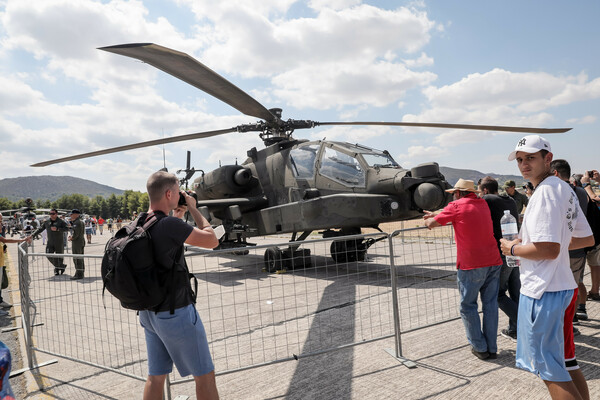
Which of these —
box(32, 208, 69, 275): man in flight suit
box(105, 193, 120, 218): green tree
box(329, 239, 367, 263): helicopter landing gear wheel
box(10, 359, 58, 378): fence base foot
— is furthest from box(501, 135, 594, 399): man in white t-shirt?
box(105, 193, 120, 218): green tree

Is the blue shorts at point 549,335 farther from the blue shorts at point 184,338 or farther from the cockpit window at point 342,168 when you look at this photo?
the cockpit window at point 342,168

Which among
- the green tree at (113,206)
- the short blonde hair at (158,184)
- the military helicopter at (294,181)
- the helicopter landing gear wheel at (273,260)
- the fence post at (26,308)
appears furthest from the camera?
the green tree at (113,206)

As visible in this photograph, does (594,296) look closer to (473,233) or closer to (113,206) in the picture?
(473,233)

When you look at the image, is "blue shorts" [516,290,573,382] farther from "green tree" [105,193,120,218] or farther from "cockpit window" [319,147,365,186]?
"green tree" [105,193,120,218]

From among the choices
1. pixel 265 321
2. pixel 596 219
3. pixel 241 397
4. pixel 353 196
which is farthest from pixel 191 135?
pixel 596 219

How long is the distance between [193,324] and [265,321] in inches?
123

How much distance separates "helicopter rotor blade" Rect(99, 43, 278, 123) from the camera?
5262mm

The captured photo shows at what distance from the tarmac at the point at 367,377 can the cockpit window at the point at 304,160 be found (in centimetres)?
501

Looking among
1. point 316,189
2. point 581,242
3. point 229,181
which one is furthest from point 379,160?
point 581,242

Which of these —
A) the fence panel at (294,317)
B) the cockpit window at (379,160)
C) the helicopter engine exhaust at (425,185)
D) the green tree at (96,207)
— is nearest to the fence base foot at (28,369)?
the fence panel at (294,317)

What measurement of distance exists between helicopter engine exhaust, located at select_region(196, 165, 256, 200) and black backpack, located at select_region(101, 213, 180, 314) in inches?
301

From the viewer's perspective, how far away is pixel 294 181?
888cm

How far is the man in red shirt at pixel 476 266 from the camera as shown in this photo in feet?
12.1

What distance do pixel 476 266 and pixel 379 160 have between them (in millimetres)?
4944
